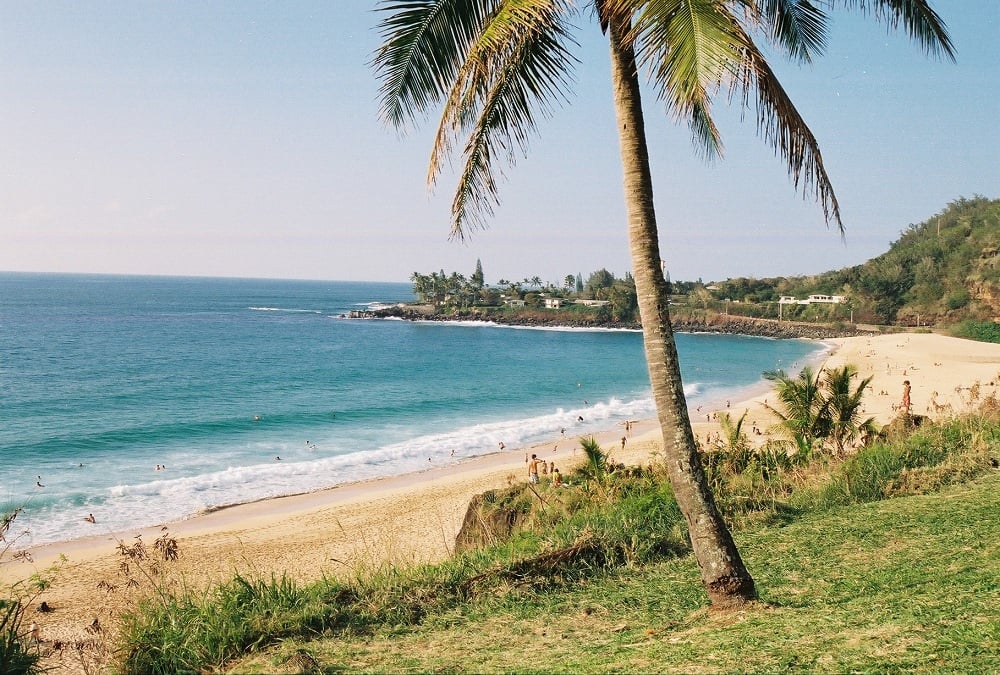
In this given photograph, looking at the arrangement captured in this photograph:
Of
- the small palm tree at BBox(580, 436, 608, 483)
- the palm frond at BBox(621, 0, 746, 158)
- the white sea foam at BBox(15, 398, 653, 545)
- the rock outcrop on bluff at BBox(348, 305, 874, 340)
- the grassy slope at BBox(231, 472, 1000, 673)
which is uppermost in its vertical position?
the palm frond at BBox(621, 0, 746, 158)

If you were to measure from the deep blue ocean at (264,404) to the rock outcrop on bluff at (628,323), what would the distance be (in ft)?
24.8

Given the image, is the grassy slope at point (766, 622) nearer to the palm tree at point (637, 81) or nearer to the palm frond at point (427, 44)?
the palm tree at point (637, 81)

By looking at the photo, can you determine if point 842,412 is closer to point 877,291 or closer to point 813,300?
point 877,291

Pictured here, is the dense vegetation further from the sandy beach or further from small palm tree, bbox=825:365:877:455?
small palm tree, bbox=825:365:877:455

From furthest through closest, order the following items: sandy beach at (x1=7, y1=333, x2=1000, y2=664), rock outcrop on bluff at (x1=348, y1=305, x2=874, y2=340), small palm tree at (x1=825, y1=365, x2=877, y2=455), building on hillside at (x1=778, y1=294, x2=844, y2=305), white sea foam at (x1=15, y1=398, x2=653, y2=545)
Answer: building on hillside at (x1=778, y1=294, x2=844, y2=305)
rock outcrop on bluff at (x1=348, y1=305, x2=874, y2=340)
white sea foam at (x1=15, y1=398, x2=653, y2=545)
sandy beach at (x1=7, y1=333, x2=1000, y2=664)
small palm tree at (x1=825, y1=365, x2=877, y2=455)

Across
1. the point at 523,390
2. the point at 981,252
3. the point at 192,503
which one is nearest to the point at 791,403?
the point at 192,503

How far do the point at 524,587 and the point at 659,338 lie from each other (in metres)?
2.46

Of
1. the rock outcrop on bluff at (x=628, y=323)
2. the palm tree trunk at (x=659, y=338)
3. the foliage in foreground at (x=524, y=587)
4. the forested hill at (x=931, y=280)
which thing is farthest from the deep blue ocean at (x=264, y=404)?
the palm tree trunk at (x=659, y=338)

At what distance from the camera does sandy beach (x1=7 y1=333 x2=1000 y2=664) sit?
12.5 m

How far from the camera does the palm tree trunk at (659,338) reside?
16.8ft

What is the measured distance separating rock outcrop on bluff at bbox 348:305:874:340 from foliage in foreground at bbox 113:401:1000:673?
7915 centimetres

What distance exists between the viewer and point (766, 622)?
461 centimetres

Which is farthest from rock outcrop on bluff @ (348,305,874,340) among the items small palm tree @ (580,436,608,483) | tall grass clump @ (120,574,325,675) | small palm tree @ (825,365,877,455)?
tall grass clump @ (120,574,325,675)

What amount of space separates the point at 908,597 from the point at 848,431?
27.9 feet
